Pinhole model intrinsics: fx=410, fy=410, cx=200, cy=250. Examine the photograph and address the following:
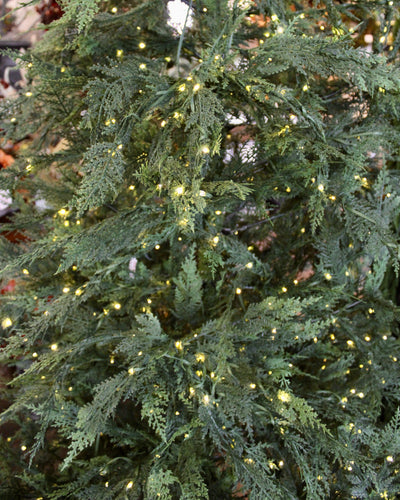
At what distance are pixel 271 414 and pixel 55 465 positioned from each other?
66 cm

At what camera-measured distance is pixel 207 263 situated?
0.88 metres

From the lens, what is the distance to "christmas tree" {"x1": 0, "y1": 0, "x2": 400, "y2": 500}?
0.66 m

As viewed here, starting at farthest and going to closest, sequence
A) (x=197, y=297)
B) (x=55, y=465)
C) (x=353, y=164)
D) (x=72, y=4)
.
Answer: (x=55, y=465), (x=197, y=297), (x=353, y=164), (x=72, y=4)

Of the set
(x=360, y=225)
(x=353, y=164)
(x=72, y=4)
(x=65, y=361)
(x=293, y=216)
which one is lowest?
(x=65, y=361)

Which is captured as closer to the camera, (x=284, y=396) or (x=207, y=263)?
(x=284, y=396)

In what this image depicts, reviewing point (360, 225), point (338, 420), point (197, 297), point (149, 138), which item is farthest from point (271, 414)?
point (149, 138)

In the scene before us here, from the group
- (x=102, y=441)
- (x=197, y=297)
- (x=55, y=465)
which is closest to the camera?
(x=197, y=297)

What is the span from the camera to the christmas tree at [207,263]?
0.66 m

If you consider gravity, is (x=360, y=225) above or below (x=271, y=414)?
above

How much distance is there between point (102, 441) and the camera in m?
0.99

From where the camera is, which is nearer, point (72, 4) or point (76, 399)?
point (72, 4)

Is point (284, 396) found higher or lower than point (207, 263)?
lower

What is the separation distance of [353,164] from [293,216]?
294mm

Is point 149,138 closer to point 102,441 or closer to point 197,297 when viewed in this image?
point 197,297
